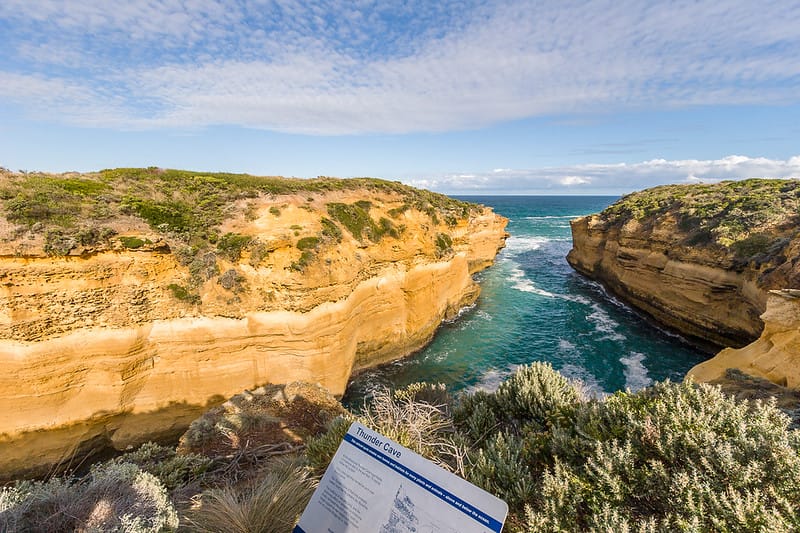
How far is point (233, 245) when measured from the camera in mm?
13414

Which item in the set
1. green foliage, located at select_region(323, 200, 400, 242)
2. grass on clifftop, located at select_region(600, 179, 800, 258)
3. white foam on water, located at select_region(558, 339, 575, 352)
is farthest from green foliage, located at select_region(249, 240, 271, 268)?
grass on clifftop, located at select_region(600, 179, 800, 258)

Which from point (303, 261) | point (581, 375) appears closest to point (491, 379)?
point (581, 375)

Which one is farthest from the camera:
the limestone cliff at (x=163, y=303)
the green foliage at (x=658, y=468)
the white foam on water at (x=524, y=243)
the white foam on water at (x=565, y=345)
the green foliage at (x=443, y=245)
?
the white foam on water at (x=524, y=243)

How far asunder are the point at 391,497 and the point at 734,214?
27981 millimetres

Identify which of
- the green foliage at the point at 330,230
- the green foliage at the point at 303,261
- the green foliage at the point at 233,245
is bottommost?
the green foliage at the point at 303,261

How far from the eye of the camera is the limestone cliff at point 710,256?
626 inches

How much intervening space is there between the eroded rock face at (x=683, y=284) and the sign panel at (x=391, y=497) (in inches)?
790

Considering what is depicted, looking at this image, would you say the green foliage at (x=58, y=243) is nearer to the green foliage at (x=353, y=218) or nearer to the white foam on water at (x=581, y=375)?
the green foliage at (x=353, y=218)

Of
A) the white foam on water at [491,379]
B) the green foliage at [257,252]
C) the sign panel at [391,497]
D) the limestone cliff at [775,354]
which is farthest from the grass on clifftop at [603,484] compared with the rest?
the white foam on water at [491,379]

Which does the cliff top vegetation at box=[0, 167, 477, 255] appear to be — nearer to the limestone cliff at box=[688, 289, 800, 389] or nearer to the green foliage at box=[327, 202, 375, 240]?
the green foliage at box=[327, 202, 375, 240]

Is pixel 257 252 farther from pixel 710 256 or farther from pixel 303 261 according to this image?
pixel 710 256

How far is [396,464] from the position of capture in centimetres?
300

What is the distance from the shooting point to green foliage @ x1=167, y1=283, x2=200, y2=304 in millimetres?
11884

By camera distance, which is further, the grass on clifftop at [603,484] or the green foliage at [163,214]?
the green foliage at [163,214]
